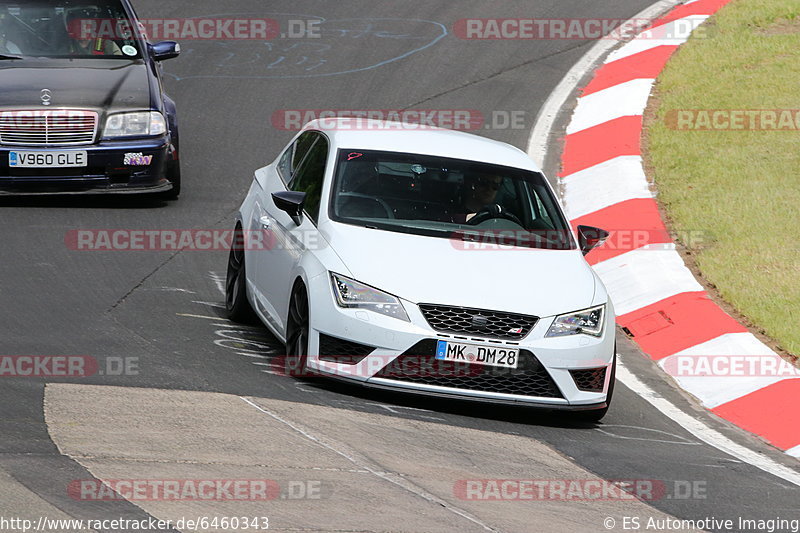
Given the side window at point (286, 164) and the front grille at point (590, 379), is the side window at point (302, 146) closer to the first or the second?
the side window at point (286, 164)

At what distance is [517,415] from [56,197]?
20.2ft

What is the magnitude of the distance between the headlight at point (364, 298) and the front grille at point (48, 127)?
4777 millimetres

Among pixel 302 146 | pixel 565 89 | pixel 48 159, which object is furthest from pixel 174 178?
pixel 565 89

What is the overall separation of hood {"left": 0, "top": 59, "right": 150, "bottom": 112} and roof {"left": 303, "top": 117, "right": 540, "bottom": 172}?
2.93m

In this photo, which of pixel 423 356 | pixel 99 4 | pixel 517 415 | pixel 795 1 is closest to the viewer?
pixel 423 356

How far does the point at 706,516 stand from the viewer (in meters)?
5.92

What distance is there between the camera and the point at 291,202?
796cm

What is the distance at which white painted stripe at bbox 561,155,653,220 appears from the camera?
12.3 metres

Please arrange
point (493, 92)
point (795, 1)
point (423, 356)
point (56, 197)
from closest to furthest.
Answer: point (423, 356) → point (56, 197) → point (493, 92) → point (795, 1)

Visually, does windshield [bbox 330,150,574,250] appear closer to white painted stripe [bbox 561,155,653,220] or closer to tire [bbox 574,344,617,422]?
tire [bbox 574,344,617,422]

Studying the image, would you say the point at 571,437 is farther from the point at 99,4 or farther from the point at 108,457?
the point at 99,4

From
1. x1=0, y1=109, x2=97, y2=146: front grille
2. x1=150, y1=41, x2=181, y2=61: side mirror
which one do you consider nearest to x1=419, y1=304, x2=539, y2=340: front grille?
x1=0, y1=109, x2=97, y2=146: front grille

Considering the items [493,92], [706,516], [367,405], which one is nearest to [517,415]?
[367,405]

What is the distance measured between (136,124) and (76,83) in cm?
66
